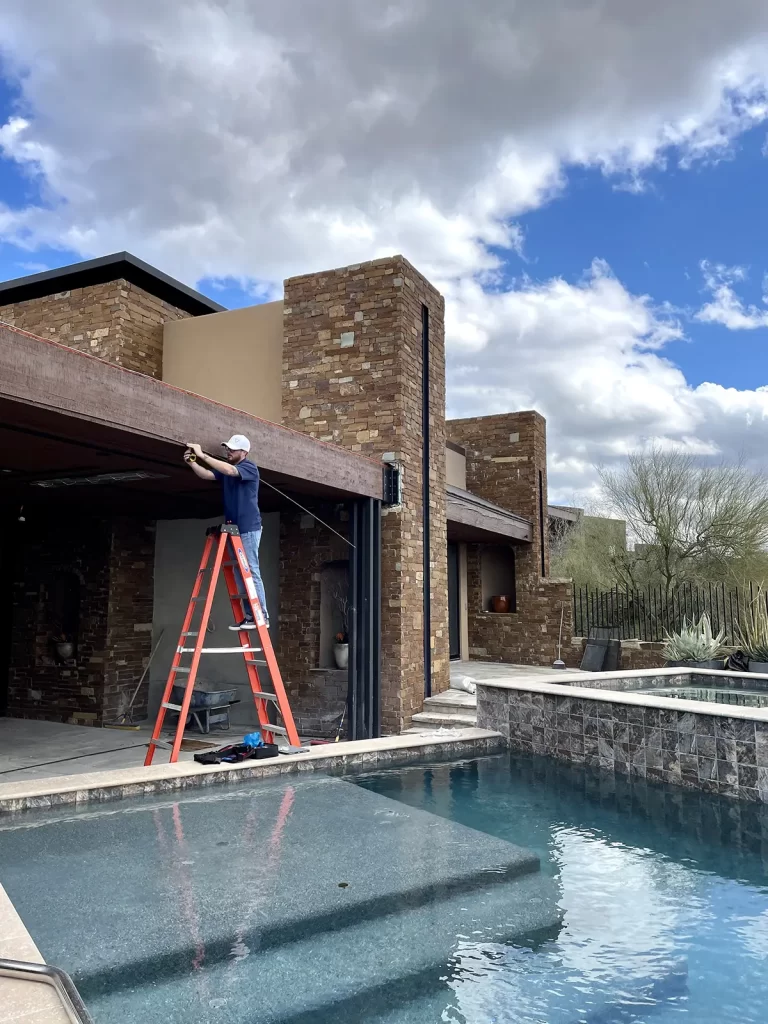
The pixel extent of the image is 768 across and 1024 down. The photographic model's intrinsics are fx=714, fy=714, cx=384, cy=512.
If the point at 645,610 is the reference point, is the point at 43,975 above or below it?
below

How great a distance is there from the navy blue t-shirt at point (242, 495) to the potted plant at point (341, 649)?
3.10 meters

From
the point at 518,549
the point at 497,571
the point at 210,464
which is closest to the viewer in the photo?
the point at 210,464

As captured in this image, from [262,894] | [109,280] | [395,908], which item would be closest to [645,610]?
[109,280]

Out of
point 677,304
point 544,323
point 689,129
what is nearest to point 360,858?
point 689,129

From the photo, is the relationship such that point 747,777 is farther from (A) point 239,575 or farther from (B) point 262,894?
(A) point 239,575

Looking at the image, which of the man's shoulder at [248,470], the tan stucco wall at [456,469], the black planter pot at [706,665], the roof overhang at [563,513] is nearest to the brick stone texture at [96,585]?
the man's shoulder at [248,470]

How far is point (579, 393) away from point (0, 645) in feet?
76.0

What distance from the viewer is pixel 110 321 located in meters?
9.73

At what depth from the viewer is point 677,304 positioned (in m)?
19.5

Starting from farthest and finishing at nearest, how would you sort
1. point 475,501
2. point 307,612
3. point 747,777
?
1. point 475,501
2. point 307,612
3. point 747,777

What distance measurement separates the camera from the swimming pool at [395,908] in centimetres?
223

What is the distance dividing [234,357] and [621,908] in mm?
8155

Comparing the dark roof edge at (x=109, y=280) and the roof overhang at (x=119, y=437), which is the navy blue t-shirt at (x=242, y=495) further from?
the dark roof edge at (x=109, y=280)

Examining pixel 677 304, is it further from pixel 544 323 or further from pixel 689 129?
pixel 689 129
